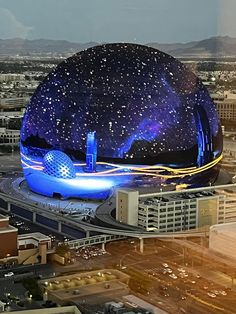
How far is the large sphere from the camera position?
11125 millimetres

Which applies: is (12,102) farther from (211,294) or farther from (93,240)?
(211,294)

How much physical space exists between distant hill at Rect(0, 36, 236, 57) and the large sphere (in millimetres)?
694

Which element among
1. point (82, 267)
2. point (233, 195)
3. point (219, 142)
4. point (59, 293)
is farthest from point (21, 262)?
point (219, 142)

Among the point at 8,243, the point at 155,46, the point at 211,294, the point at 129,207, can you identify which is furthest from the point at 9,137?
the point at 211,294

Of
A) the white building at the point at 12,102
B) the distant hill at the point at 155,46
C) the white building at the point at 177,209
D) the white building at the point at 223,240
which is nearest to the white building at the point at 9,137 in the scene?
the distant hill at the point at 155,46

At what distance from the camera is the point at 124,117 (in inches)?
440

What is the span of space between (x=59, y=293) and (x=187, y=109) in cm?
464

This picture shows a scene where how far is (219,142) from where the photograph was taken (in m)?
12.0

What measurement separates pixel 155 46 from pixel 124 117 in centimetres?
206

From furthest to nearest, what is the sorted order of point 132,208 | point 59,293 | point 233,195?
point 233,195 → point 132,208 → point 59,293

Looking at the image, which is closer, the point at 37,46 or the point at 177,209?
the point at 177,209

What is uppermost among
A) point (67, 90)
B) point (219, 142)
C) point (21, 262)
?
point (67, 90)

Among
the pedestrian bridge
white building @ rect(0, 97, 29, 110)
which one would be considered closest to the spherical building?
the pedestrian bridge

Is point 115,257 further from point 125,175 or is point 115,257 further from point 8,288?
point 125,175
